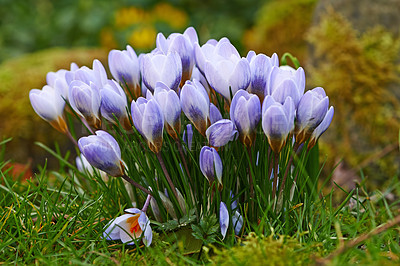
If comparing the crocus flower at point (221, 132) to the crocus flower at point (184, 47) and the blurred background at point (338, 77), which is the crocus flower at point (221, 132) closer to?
the crocus flower at point (184, 47)

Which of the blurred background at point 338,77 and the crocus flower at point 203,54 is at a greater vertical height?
the crocus flower at point 203,54

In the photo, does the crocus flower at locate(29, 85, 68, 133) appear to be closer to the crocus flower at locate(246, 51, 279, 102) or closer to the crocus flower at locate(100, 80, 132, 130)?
the crocus flower at locate(100, 80, 132, 130)

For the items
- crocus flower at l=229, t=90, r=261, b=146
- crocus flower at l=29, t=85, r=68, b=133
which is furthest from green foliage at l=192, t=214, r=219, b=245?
crocus flower at l=29, t=85, r=68, b=133

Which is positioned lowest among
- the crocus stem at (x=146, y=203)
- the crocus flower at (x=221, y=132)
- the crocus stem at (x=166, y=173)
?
the crocus stem at (x=146, y=203)

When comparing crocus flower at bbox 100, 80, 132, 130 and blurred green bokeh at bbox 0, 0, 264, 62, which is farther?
blurred green bokeh at bbox 0, 0, 264, 62

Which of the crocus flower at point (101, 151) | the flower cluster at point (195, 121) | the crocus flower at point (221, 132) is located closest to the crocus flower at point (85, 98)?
the flower cluster at point (195, 121)
